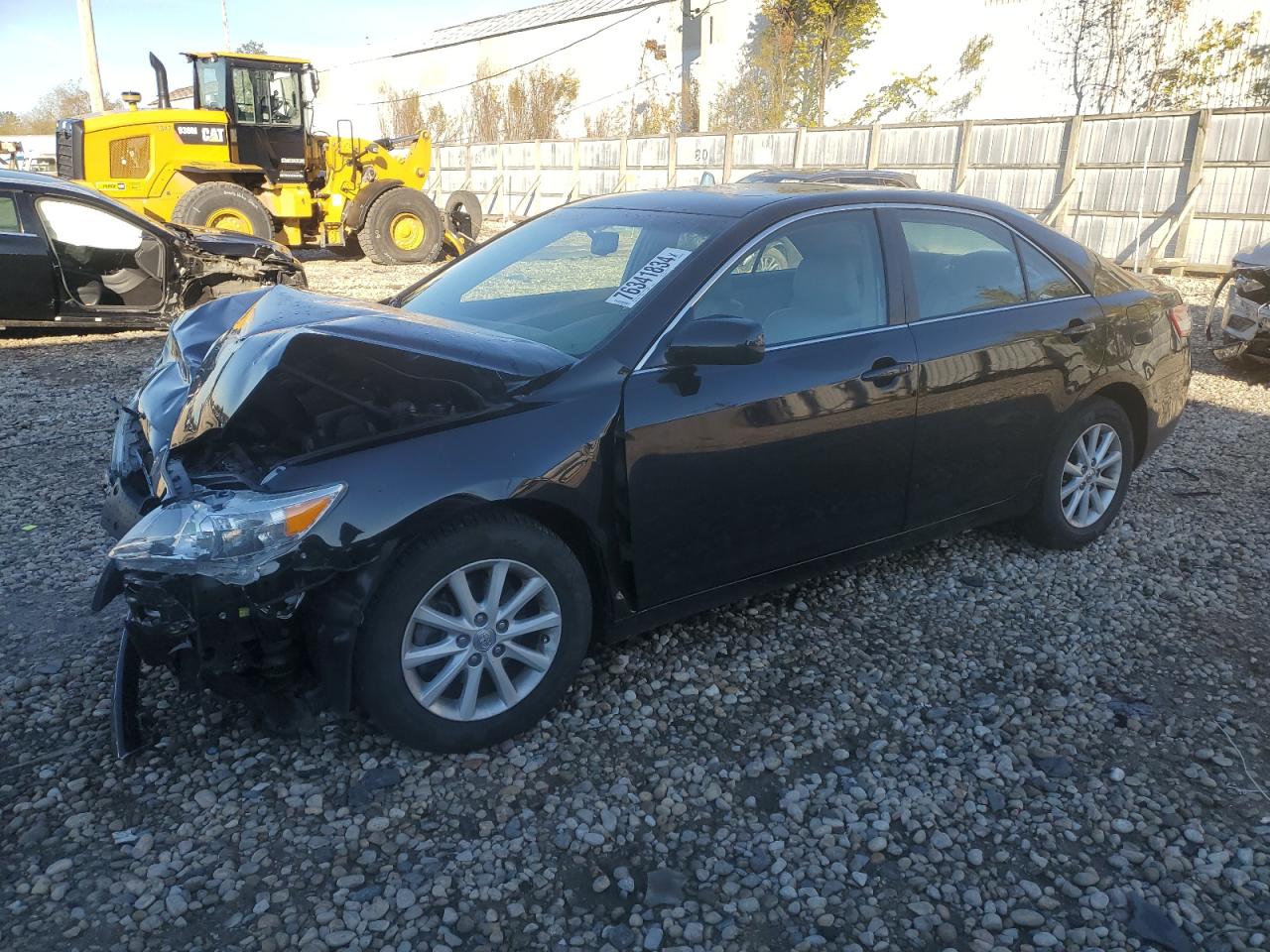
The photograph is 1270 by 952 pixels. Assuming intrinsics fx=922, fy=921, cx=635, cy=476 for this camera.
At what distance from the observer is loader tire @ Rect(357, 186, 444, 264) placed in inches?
596

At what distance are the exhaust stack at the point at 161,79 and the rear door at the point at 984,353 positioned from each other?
41.4ft

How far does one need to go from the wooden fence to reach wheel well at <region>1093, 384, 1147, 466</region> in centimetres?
1031

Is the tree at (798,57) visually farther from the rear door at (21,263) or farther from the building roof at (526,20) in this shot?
the rear door at (21,263)

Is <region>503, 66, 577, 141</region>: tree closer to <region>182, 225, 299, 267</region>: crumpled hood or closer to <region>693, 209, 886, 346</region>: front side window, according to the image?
<region>182, 225, 299, 267</region>: crumpled hood

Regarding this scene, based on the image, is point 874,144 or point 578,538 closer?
point 578,538

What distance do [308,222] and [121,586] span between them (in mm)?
14213

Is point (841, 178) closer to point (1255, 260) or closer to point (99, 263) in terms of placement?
point (1255, 260)

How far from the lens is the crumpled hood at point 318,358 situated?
2723 millimetres

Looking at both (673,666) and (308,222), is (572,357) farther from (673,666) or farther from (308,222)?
(308,222)

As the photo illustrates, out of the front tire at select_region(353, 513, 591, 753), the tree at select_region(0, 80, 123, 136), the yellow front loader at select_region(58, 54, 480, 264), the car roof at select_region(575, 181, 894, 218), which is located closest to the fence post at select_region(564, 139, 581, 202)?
the yellow front loader at select_region(58, 54, 480, 264)

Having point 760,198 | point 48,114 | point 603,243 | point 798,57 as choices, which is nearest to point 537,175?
point 798,57

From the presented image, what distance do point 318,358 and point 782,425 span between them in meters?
1.55

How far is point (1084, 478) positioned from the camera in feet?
14.5

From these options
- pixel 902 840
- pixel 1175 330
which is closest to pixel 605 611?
pixel 902 840
